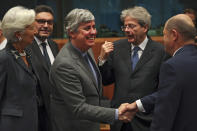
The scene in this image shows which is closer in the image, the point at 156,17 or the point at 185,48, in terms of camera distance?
the point at 185,48

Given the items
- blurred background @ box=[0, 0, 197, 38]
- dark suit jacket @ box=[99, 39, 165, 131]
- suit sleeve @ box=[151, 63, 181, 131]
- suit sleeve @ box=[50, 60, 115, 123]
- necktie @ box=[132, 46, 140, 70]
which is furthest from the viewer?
blurred background @ box=[0, 0, 197, 38]

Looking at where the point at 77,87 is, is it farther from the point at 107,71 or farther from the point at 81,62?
the point at 107,71

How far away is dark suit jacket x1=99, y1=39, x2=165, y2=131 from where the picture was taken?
3.34m

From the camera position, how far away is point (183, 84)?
2389mm

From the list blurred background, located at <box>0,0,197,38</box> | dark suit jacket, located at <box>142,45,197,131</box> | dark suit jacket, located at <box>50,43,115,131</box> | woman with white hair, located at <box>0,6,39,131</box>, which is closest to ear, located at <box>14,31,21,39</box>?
woman with white hair, located at <box>0,6,39,131</box>

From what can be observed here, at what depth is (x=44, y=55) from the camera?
Answer: 3.87m

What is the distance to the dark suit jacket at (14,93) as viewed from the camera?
2.82 m

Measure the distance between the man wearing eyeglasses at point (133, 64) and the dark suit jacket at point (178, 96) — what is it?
89cm

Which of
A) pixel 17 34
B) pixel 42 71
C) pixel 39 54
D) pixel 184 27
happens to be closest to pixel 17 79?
pixel 17 34

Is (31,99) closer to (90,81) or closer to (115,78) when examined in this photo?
(90,81)

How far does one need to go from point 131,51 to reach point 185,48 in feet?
3.41

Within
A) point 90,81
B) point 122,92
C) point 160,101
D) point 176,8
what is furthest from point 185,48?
point 176,8

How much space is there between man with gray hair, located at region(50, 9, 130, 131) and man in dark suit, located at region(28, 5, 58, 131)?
1.44 ft

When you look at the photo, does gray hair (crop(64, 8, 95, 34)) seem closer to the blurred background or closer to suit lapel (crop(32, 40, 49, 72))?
suit lapel (crop(32, 40, 49, 72))
